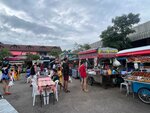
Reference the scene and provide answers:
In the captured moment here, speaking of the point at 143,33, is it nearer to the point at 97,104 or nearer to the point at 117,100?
the point at 117,100

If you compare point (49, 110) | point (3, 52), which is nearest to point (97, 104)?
point (49, 110)

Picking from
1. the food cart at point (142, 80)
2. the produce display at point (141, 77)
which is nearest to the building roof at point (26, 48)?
the food cart at point (142, 80)

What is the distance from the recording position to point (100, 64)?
10688 millimetres

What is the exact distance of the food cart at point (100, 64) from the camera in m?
8.57

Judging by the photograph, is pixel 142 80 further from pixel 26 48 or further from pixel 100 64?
pixel 26 48

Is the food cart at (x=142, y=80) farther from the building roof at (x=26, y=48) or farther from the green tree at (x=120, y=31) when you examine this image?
the building roof at (x=26, y=48)

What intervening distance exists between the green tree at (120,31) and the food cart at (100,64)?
96.6 inches

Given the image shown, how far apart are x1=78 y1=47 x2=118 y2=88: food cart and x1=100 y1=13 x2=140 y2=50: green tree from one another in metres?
2.45

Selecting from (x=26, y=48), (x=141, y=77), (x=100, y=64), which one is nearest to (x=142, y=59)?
(x=141, y=77)

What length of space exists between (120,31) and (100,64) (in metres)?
4.64

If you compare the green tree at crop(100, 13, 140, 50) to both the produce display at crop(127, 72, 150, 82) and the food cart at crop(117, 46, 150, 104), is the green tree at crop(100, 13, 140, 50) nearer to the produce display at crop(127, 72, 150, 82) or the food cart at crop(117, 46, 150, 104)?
the food cart at crop(117, 46, 150, 104)

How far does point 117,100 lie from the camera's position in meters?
5.95

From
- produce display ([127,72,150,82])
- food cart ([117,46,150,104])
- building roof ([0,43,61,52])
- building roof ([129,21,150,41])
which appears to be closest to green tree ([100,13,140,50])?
building roof ([129,21,150,41])

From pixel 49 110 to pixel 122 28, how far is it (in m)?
10.9
